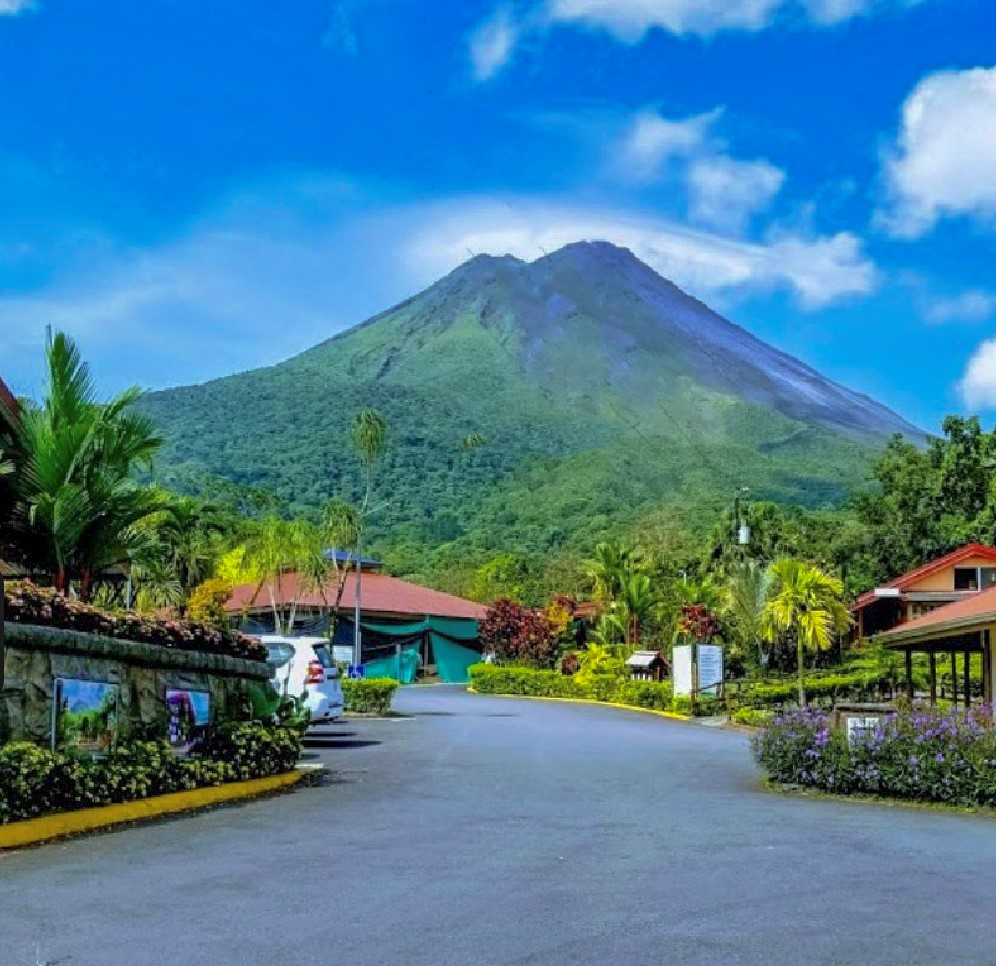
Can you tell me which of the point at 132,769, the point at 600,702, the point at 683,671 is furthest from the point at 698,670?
the point at 132,769

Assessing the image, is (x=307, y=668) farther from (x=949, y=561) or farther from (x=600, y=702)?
(x=949, y=561)

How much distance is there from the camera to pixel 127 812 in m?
12.0

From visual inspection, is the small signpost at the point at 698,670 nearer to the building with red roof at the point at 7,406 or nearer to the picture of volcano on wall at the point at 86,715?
the building with red roof at the point at 7,406

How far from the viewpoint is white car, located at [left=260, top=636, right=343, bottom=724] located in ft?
72.2

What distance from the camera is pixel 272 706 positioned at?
16562 millimetres

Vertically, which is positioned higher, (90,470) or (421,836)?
(90,470)

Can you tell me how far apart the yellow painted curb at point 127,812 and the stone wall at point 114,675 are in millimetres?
781

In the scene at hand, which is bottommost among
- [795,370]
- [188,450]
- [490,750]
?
[490,750]

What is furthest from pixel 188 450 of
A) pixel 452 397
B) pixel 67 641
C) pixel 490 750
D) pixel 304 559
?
pixel 67 641

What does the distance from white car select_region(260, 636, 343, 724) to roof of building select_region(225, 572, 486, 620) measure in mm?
26616

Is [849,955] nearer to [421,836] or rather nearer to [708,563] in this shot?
[421,836]

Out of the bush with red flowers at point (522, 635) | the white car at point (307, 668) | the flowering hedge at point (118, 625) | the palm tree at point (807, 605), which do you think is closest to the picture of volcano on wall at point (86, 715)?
the flowering hedge at point (118, 625)

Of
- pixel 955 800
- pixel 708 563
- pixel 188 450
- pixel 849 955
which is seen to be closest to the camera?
pixel 849 955

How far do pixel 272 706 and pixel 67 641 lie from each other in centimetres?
512
